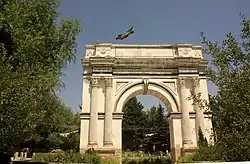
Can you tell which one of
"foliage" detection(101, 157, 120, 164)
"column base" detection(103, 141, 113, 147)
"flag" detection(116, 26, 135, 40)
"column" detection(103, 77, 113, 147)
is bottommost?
"foliage" detection(101, 157, 120, 164)

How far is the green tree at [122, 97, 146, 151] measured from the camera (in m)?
43.8

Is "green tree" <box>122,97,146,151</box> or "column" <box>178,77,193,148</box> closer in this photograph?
"column" <box>178,77,193,148</box>

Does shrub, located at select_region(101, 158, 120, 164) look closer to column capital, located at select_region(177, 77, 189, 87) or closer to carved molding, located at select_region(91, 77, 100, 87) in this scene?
carved molding, located at select_region(91, 77, 100, 87)

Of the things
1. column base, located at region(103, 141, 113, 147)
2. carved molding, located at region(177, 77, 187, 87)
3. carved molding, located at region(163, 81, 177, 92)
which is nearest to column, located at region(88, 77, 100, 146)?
column base, located at region(103, 141, 113, 147)

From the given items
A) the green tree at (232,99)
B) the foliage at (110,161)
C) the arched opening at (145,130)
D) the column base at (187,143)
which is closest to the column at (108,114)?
the foliage at (110,161)

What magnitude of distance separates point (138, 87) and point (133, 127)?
24.6 m

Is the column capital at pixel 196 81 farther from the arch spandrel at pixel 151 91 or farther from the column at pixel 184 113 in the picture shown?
A: the arch spandrel at pixel 151 91

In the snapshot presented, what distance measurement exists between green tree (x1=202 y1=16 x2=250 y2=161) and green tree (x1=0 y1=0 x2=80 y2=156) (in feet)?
19.1

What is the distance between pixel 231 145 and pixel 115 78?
51.6ft

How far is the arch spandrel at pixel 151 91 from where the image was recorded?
2058cm

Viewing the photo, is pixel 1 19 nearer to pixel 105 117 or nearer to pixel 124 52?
pixel 105 117

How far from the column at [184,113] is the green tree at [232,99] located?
1317 cm

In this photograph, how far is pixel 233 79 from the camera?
5973mm

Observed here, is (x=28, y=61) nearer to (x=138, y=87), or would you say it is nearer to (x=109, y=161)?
(x=109, y=161)
